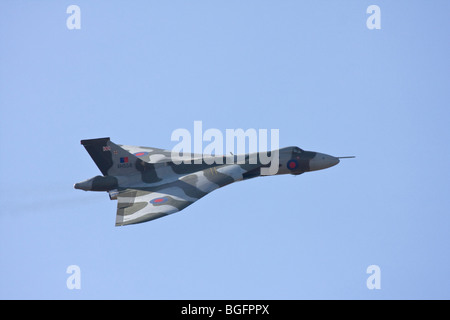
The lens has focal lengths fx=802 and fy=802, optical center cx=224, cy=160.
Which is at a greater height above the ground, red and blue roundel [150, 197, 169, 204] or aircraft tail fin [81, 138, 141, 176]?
aircraft tail fin [81, 138, 141, 176]

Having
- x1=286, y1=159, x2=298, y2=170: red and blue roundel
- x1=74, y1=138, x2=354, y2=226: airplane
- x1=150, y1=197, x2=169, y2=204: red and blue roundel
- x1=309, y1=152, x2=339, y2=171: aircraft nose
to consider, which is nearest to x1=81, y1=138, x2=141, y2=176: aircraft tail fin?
x1=74, y1=138, x2=354, y2=226: airplane

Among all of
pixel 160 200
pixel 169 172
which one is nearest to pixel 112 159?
pixel 169 172

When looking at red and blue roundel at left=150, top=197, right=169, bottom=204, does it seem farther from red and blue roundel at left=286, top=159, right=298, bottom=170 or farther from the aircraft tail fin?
red and blue roundel at left=286, top=159, right=298, bottom=170

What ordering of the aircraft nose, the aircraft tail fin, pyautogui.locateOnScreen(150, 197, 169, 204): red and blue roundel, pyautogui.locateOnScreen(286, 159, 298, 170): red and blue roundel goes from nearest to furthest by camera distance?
pyautogui.locateOnScreen(150, 197, 169, 204): red and blue roundel
the aircraft tail fin
pyautogui.locateOnScreen(286, 159, 298, 170): red and blue roundel
the aircraft nose

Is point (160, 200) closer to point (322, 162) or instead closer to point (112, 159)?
point (112, 159)

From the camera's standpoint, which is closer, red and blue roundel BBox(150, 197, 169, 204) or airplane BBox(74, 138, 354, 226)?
red and blue roundel BBox(150, 197, 169, 204)

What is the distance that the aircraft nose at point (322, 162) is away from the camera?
52875 mm

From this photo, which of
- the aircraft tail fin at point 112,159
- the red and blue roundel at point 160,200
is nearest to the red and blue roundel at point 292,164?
the red and blue roundel at point 160,200

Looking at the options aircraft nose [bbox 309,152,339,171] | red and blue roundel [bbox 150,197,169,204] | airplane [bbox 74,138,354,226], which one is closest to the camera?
red and blue roundel [bbox 150,197,169,204]

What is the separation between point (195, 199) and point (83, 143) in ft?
29.1

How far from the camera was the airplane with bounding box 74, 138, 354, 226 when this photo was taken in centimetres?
4853

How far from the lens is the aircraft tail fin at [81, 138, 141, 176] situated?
51.0 m

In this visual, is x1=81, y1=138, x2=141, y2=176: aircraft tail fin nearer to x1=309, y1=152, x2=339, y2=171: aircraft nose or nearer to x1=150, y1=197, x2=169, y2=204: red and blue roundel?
x1=150, y1=197, x2=169, y2=204: red and blue roundel
